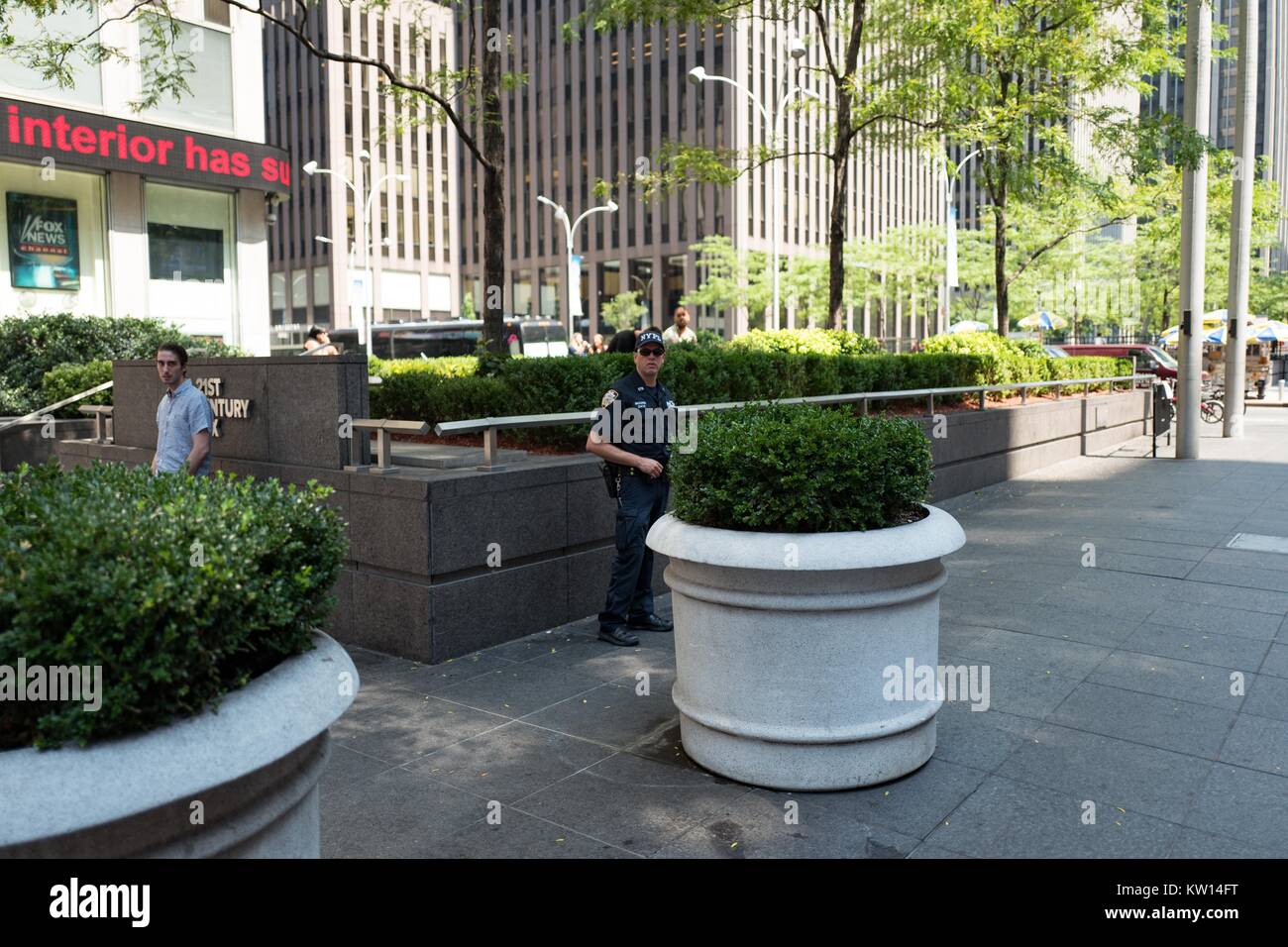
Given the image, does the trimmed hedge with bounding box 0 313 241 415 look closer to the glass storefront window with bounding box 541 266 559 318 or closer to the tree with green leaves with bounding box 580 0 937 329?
the tree with green leaves with bounding box 580 0 937 329

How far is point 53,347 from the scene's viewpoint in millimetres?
15398

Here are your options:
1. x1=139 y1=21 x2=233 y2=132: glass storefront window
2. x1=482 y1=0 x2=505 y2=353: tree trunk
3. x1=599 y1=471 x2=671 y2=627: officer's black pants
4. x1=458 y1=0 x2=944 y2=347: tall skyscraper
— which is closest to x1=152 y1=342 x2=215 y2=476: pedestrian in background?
x1=482 y1=0 x2=505 y2=353: tree trunk

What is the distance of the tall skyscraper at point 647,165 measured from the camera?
7344cm

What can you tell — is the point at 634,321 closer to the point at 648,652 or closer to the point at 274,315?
the point at 274,315

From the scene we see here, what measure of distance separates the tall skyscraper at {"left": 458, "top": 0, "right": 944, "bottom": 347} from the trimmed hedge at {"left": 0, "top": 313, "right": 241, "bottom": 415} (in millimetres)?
56399

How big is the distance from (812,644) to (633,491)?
2.84m

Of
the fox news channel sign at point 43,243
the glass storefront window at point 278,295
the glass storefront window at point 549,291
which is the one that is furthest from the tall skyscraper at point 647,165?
the fox news channel sign at point 43,243

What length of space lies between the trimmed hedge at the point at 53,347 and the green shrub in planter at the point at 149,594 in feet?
41.3

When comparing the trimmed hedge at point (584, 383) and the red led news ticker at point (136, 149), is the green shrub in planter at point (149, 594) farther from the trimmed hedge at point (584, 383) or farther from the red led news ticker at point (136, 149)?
the red led news ticker at point (136, 149)

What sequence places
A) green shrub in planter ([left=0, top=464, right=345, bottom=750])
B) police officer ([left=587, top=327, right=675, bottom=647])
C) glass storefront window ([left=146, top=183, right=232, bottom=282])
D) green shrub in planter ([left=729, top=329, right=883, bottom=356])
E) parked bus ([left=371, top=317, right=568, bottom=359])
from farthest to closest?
1. parked bus ([left=371, top=317, right=568, bottom=359])
2. glass storefront window ([left=146, top=183, right=232, bottom=282])
3. green shrub in planter ([left=729, top=329, right=883, bottom=356])
4. police officer ([left=587, top=327, right=675, bottom=647])
5. green shrub in planter ([left=0, top=464, right=345, bottom=750])

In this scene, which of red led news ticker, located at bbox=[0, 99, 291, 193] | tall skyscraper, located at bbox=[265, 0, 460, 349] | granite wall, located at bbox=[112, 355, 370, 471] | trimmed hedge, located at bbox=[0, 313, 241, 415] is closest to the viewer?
granite wall, located at bbox=[112, 355, 370, 471]

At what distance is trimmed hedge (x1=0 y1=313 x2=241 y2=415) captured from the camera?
15.0 meters

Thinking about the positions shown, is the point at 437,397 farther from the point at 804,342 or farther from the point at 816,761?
the point at 804,342
